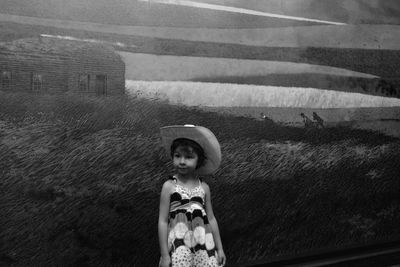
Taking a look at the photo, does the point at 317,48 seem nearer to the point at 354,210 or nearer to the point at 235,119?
the point at 235,119

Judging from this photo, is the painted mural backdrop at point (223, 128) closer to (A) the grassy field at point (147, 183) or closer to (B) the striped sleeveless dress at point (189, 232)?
(A) the grassy field at point (147, 183)

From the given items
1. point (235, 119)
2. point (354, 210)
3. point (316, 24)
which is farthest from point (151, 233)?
point (316, 24)

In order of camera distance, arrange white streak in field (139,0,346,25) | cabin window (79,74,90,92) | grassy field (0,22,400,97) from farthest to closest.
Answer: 1. white streak in field (139,0,346,25)
2. grassy field (0,22,400,97)
3. cabin window (79,74,90,92)

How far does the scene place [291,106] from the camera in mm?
4246

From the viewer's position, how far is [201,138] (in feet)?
8.53

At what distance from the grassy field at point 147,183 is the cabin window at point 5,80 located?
0.05 metres

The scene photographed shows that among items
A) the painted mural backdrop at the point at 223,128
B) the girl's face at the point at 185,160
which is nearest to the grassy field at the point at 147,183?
the painted mural backdrop at the point at 223,128

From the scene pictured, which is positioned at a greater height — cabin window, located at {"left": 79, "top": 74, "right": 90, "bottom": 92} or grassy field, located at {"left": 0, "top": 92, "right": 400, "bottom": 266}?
cabin window, located at {"left": 79, "top": 74, "right": 90, "bottom": 92}

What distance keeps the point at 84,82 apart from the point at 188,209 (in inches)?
55.3

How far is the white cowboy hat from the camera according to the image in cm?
259

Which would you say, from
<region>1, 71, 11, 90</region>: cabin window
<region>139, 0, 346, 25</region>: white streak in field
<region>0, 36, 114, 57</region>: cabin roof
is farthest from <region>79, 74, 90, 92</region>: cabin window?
<region>139, 0, 346, 25</region>: white streak in field

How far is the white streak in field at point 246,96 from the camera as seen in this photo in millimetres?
3660

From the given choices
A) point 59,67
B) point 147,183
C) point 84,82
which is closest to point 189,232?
point 147,183

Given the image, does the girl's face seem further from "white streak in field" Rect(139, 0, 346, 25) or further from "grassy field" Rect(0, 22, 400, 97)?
"white streak in field" Rect(139, 0, 346, 25)
